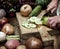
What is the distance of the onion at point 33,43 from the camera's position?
3.69 feet

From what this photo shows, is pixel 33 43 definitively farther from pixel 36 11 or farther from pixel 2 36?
pixel 36 11

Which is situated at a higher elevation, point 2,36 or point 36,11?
point 36,11

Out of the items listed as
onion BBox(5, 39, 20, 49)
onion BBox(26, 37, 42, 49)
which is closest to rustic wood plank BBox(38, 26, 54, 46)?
onion BBox(26, 37, 42, 49)

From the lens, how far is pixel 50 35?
47.0 inches

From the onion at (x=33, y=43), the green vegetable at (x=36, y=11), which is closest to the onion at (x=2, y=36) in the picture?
the onion at (x=33, y=43)

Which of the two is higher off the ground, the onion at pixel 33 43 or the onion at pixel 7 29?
the onion at pixel 7 29

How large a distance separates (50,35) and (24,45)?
16cm

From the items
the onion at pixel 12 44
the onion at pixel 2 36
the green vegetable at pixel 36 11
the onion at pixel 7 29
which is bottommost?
the onion at pixel 12 44

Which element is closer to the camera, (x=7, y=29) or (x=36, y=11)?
(x=7, y=29)

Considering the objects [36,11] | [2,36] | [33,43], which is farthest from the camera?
[36,11]

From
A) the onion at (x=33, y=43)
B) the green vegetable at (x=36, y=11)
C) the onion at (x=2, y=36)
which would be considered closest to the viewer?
the onion at (x=33, y=43)

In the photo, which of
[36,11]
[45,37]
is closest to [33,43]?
[45,37]

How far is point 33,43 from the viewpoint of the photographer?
44.3 inches

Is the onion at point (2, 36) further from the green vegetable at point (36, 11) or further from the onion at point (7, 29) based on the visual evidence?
the green vegetable at point (36, 11)
